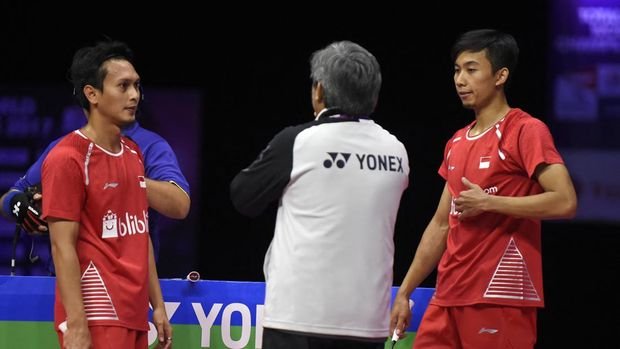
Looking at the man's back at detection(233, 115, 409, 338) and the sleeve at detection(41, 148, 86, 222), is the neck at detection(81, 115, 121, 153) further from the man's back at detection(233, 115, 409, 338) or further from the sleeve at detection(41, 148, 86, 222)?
the man's back at detection(233, 115, 409, 338)

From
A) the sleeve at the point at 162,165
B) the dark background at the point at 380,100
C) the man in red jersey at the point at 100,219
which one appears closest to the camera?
the man in red jersey at the point at 100,219

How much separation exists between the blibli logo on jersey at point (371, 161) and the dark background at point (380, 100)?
15.0 ft

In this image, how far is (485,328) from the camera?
3.70 m

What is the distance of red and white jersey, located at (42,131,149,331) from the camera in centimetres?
323

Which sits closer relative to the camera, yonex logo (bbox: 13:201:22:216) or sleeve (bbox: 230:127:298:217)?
sleeve (bbox: 230:127:298:217)

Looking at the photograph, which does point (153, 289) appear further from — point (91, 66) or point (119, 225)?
point (91, 66)

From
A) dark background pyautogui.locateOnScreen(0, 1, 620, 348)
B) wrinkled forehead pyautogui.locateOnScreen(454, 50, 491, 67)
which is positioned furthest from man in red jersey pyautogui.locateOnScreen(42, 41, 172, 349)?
dark background pyautogui.locateOnScreen(0, 1, 620, 348)

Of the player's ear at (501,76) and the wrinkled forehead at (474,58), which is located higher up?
the wrinkled forehead at (474,58)

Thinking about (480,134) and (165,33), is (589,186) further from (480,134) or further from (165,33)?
(480,134)

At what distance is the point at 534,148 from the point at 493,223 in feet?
0.93

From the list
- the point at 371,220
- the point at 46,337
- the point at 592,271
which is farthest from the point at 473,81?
the point at 592,271

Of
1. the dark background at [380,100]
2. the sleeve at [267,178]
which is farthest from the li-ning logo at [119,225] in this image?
the dark background at [380,100]

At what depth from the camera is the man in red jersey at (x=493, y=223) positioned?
12.0 feet

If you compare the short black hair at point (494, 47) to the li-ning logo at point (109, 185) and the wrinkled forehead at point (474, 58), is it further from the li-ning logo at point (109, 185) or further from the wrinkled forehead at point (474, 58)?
the li-ning logo at point (109, 185)
